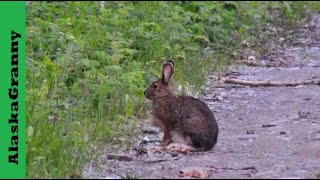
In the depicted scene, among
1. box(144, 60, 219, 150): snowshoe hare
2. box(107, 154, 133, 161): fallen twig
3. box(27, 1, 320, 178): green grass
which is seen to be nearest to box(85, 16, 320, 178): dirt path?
box(107, 154, 133, 161): fallen twig

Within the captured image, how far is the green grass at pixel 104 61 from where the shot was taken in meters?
7.31

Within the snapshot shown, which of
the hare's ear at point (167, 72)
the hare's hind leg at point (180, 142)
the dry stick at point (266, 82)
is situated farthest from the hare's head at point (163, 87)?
the dry stick at point (266, 82)

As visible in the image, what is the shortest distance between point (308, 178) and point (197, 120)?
56.5 inches

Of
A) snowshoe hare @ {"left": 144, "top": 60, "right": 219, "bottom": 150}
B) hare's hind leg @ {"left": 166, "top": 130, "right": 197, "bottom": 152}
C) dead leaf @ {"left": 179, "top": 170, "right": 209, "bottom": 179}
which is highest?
snowshoe hare @ {"left": 144, "top": 60, "right": 219, "bottom": 150}

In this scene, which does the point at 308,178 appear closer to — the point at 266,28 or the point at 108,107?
the point at 108,107

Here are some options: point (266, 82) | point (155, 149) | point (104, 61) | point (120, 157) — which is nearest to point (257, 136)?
point (155, 149)

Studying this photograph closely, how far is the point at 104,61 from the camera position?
9906 millimetres

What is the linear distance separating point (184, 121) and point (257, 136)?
89cm

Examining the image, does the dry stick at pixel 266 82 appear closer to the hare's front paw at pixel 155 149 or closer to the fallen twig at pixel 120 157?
the hare's front paw at pixel 155 149

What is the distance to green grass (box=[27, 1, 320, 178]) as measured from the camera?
731 centimetres

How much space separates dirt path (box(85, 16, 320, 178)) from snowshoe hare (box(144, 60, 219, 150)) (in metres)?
Result: 0.14

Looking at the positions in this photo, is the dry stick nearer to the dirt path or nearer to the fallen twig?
the dirt path

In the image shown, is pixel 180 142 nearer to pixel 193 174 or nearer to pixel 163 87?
pixel 163 87

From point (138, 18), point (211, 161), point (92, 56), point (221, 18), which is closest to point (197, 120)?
point (211, 161)
